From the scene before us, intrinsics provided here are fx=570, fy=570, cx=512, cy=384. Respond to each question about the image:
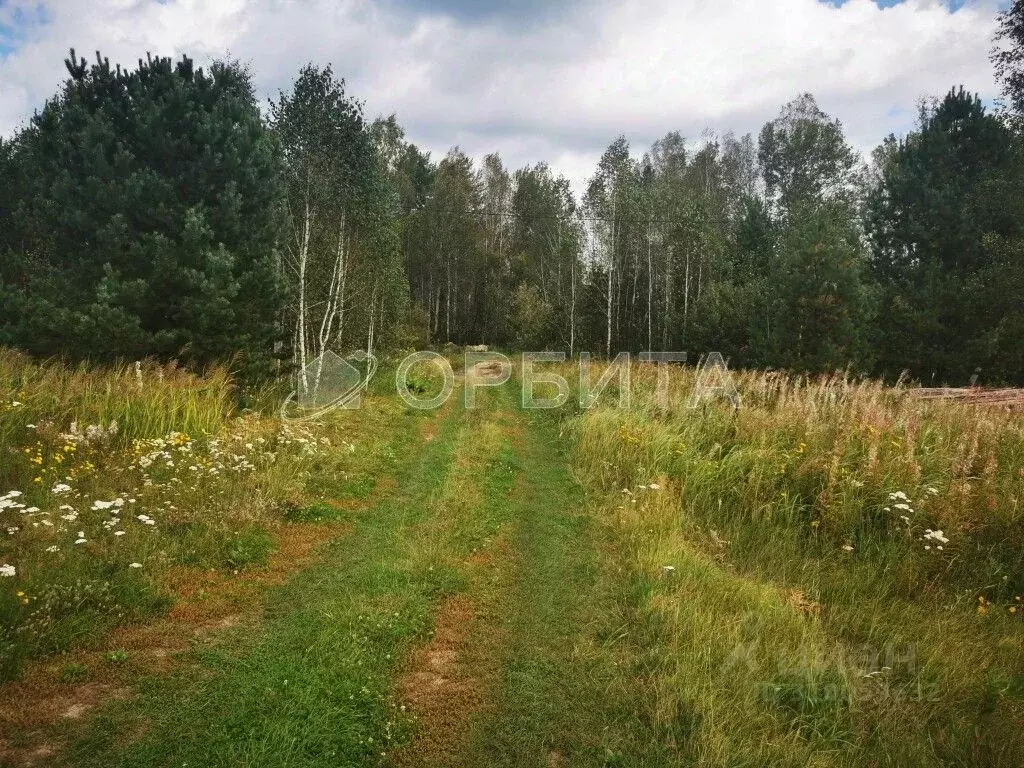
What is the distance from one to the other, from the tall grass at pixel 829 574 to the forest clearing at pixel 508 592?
1.2 inches

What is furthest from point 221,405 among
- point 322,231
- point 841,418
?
point 841,418

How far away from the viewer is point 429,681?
13.2 feet

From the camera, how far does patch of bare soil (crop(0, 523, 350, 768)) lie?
10.7 ft

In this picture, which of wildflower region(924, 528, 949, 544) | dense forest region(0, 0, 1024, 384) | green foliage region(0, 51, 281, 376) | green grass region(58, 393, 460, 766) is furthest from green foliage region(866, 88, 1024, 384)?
green foliage region(0, 51, 281, 376)

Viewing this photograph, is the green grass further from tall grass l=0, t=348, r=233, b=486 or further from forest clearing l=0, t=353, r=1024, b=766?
tall grass l=0, t=348, r=233, b=486

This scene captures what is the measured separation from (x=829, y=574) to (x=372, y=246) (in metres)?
17.7

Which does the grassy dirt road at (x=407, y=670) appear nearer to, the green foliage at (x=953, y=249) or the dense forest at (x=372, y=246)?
the dense forest at (x=372, y=246)

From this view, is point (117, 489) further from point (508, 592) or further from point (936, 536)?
point (936, 536)

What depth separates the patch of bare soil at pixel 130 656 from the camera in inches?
129

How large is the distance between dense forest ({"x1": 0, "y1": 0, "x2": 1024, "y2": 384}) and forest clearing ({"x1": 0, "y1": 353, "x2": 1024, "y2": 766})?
11.5 ft

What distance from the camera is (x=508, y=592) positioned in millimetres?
5375

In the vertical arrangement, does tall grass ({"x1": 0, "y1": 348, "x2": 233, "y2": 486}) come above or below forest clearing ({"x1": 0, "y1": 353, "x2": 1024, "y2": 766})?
above

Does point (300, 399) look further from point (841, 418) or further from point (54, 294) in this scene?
point (841, 418)

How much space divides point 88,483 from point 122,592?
252cm
